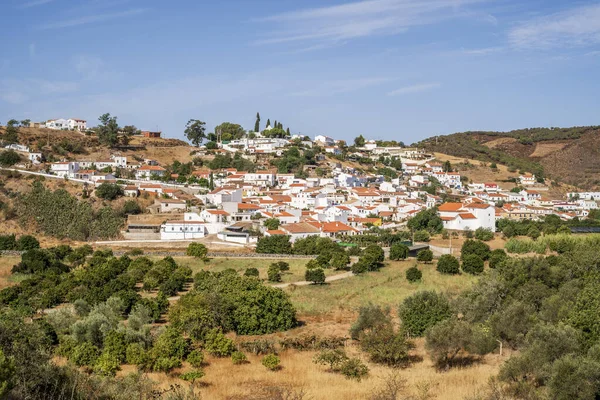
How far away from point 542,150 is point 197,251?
123m

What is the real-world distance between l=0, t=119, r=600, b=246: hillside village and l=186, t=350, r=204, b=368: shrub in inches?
1149

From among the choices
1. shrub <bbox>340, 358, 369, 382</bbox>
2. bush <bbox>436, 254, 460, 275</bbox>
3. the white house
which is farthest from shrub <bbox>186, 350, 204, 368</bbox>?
the white house

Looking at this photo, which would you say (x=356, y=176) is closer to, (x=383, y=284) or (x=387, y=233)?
(x=387, y=233)

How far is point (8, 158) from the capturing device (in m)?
66.1

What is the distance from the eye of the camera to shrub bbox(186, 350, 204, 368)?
2019cm

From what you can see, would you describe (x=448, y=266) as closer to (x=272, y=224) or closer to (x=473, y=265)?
(x=473, y=265)

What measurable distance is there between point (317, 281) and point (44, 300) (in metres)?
14.7

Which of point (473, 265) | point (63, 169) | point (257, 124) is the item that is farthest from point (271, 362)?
point (257, 124)

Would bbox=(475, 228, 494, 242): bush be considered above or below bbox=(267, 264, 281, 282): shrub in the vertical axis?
above

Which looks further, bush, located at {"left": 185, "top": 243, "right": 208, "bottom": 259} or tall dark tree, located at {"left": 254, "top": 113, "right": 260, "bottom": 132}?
tall dark tree, located at {"left": 254, "top": 113, "right": 260, "bottom": 132}

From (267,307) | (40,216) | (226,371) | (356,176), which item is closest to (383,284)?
(267,307)

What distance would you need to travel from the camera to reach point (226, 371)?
20109 mm

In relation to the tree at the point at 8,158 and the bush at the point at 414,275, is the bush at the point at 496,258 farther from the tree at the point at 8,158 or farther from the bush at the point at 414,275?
the tree at the point at 8,158

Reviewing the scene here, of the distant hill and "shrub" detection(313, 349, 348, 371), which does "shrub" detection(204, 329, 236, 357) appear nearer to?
"shrub" detection(313, 349, 348, 371)
